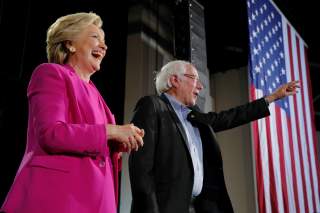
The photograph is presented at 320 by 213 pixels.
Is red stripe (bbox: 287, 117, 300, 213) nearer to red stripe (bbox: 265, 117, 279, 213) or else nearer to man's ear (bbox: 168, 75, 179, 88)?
red stripe (bbox: 265, 117, 279, 213)

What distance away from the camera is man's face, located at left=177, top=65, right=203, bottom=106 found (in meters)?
2.03

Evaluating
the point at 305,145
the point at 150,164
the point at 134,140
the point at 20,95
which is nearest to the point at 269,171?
the point at 305,145

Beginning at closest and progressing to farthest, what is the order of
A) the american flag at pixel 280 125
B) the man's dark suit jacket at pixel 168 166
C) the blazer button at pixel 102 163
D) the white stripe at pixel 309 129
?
the blazer button at pixel 102 163 < the man's dark suit jacket at pixel 168 166 < the american flag at pixel 280 125 < the white stripe at pixel 309 129

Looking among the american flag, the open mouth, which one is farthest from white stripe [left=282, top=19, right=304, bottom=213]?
the open mouth

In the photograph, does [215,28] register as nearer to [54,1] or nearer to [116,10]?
[116,10]

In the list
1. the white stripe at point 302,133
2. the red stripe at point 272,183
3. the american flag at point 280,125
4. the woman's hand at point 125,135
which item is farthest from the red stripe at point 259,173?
the woman's hand at point 125,135

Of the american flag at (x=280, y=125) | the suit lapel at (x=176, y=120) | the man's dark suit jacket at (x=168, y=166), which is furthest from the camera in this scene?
the american flag at (x=280, y=125)

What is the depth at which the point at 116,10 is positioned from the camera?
3447 mm

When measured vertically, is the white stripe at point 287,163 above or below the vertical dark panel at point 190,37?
below

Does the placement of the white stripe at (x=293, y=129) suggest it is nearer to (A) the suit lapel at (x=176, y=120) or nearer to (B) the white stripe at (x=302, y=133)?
(B) the white stripe at (x=302, y=133)

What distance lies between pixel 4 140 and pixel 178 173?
1172 millimetres

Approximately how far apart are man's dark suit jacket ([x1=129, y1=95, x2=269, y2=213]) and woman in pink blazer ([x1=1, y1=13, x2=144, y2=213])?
615mm

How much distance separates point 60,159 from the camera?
2.94ft

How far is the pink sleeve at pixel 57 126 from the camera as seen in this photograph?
87cm
